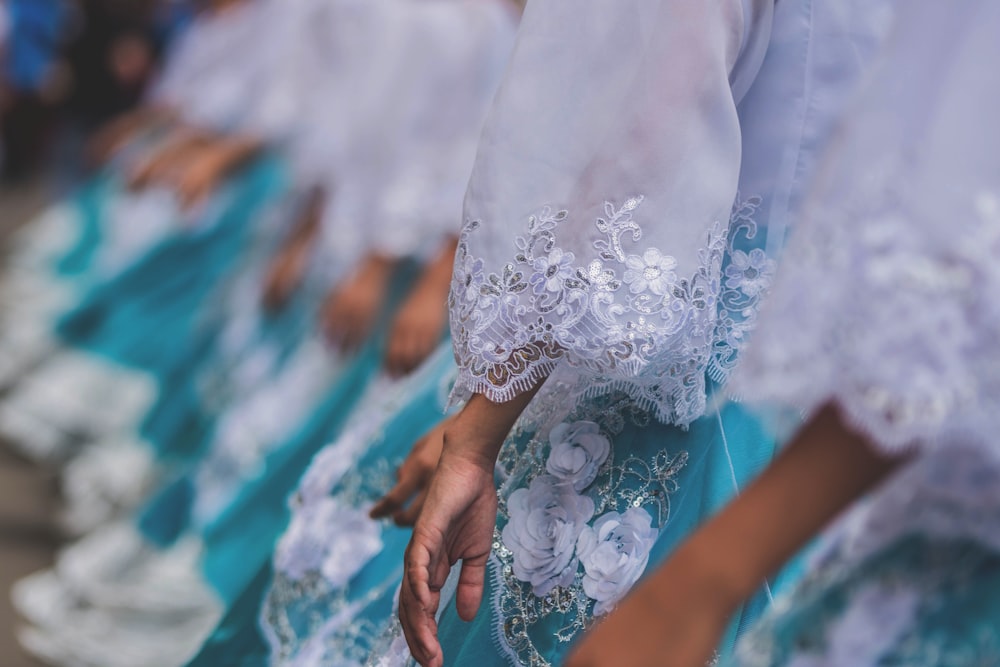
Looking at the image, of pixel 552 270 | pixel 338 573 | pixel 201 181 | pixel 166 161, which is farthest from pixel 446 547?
pixel 166 161

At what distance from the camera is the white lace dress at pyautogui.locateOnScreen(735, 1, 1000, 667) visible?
0.66 meters

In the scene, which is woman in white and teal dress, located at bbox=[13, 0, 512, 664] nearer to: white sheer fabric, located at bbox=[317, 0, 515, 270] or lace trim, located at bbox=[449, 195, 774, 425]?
white sheer fabric, located at bbox=[317, 0, 515, 270]

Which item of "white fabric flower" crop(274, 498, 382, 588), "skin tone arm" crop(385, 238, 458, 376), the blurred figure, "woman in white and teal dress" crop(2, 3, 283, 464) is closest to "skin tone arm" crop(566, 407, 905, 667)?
"white fabric flower" crop(274, 498, 382, 588)

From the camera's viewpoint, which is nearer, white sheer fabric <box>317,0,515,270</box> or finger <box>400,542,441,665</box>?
finger <box>400,542,441,665</box>

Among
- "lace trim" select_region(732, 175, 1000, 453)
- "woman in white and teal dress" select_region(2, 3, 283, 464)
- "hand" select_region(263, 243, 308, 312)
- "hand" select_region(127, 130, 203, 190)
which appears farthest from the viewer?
"hand" select_region(127, 130, 203, 190)

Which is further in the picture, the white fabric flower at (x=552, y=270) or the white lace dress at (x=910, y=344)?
the white fabric flower at (x=552, y=270)

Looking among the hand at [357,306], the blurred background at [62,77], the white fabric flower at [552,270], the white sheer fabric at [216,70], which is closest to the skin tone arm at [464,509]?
the white fabric flower at [552,270]

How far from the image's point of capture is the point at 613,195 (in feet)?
3.22

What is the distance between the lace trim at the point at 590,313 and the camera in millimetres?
953

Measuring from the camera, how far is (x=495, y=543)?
1.11 m

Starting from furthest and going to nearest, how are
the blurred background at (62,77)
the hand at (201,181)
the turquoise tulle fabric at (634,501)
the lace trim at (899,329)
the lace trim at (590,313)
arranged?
the blurred background at (62,77), the hand at (201,181), the turquoise tulle fabric at (634,501), the lace trim at (590,313), the lace trim at (899,329)

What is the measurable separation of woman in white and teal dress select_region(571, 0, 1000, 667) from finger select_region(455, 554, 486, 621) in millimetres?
278

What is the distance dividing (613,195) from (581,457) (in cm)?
26

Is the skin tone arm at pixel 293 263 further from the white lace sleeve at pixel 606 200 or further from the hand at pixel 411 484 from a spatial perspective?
the white lace sleeve at pixel 606 200
